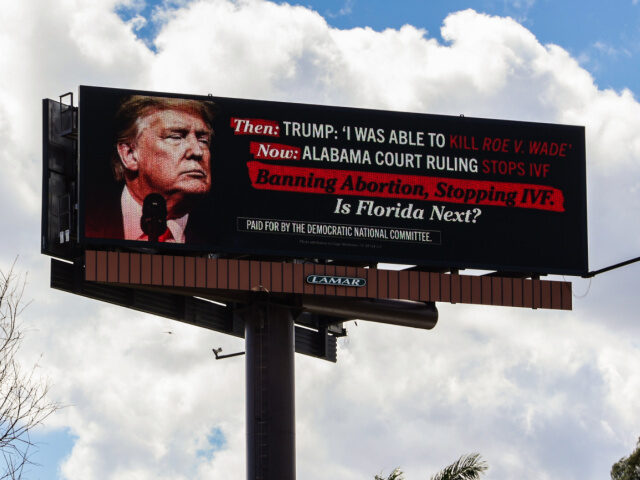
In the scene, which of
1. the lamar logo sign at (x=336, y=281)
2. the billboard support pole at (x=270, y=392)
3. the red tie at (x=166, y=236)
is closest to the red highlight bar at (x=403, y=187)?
the lamar logo sign at (x=336, y=281)

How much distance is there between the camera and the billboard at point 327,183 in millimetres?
34250

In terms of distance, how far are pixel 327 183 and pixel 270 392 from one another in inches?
188

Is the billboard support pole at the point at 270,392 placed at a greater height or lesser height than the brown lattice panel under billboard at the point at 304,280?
lesser

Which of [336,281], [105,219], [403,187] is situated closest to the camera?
[105,219]

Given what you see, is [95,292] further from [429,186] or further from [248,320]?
[429,186]

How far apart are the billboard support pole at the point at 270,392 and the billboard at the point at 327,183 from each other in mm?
2087

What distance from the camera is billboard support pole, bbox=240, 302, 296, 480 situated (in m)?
35.2

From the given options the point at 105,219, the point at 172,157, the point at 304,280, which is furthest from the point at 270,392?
the point at 172,157

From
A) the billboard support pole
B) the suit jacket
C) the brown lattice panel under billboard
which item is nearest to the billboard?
the suit jacket

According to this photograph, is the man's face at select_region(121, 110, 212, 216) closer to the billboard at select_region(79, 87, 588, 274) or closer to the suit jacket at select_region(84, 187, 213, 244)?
the billboard at select_region(79, 87, 588, 274)

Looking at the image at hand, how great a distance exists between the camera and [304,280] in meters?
34.6

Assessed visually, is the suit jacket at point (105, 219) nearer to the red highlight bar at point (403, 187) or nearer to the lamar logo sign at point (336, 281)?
the red highlight bar at point (403, 187)

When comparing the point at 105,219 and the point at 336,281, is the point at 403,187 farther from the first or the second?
the point at 105,219

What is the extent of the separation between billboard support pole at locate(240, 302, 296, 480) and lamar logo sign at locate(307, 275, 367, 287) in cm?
172
